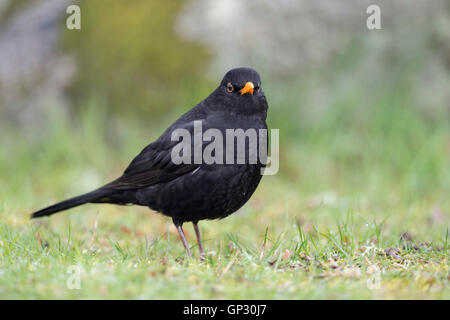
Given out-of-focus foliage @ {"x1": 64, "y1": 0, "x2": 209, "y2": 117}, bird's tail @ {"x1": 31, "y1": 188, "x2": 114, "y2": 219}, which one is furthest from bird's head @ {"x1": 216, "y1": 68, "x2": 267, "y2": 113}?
out-of-focus foliage @ {"x1": 64, "y1": 0, "x2": 209, "y2": 117}

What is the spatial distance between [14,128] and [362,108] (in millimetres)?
4554

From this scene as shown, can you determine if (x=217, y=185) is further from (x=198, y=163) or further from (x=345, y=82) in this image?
(x=345, y=82)

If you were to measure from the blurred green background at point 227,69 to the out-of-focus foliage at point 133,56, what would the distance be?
0.6 inches

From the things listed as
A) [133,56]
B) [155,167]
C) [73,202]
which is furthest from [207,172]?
[133,56]

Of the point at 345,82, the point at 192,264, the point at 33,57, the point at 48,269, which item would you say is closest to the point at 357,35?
the point at 345,82

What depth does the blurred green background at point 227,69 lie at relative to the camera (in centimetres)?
712


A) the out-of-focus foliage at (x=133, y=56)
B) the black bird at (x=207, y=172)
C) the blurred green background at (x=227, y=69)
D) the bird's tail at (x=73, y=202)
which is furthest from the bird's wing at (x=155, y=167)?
the out-of-focus foliage at (x=133, y=56)

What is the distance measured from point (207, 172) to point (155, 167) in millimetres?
558

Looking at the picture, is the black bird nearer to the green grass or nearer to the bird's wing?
the bird's wing

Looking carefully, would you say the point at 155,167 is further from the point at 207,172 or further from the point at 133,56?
the point at 133,56

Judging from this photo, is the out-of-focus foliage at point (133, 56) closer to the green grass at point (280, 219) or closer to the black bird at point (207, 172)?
the green grass at point (280, 219)

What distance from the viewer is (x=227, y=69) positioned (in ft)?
25.6

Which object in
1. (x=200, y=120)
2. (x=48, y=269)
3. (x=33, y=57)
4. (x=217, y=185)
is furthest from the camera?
(x=33, y=57)
